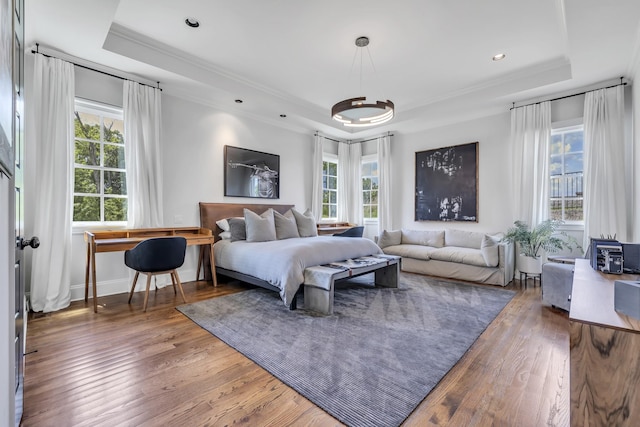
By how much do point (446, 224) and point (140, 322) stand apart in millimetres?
5090

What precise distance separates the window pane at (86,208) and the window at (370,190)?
500cm

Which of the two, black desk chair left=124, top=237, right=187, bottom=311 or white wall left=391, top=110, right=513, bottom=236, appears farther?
white wall left=391, top=110, right=513, bottom=236

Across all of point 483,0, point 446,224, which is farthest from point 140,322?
point 446,224

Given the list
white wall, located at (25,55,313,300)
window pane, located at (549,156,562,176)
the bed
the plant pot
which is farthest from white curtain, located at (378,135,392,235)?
window pane, located at (549,156,562,176)

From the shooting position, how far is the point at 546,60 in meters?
3.75

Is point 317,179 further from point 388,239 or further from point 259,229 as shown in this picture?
point 259,229

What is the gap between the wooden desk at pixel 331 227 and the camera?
584 cm

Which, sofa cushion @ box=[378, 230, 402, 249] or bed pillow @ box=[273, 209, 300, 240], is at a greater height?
bed pillow @ box=[273, 209, 300, 240]

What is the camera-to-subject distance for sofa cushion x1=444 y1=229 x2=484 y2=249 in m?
4.96

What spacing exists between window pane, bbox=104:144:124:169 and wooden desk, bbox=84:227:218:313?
34.8 inches

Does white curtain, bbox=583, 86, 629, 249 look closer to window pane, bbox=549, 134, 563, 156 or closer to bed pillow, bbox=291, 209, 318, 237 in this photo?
window pane, bbox=549, 134, 563, 156

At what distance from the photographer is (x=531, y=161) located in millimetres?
4445

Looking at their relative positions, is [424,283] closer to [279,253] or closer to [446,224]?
[446,224]

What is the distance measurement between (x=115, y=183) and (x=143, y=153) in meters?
0.54
